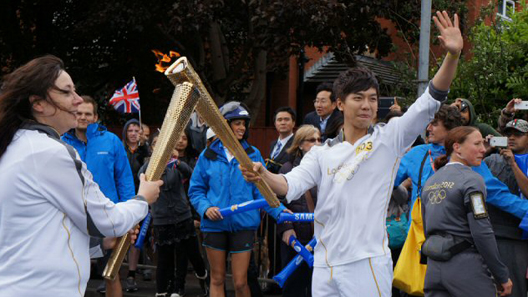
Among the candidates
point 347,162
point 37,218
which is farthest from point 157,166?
point 347,162

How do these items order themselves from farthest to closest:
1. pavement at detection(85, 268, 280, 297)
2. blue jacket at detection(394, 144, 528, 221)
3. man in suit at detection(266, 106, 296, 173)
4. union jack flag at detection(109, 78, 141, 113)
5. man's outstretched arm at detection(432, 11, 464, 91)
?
union jack flag at detection(109, 78, 141, 113) → pavement at detection(85, 268, 280, 297) → man in suit at detection(266, 106, 296, 173) → blue jacket at detection(394, 144, 528, 221) → man's outstretched arm at detection(432, 11, 464, 91)

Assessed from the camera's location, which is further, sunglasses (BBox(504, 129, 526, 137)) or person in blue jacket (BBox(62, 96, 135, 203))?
person in blue jacket (BBox(62, 96, 135, 203))

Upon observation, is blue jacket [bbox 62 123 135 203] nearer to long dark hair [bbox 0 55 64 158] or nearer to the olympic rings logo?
the olympic rings logo

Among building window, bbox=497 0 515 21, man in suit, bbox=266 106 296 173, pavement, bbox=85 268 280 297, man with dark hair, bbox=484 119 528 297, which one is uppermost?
building window, bbox=497 0 515 21

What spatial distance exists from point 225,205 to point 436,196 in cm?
253

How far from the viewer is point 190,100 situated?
3955 millimetres

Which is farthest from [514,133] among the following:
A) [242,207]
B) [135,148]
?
[135,148]

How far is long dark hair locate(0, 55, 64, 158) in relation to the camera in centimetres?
357

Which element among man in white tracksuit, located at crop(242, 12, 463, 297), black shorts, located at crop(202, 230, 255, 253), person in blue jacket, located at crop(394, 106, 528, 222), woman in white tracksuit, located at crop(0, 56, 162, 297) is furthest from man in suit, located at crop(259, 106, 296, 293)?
woman in white tracksuit, located at crop(0, 56, 162, 297)

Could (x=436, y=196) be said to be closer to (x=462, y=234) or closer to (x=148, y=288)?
(x=462, y=234)

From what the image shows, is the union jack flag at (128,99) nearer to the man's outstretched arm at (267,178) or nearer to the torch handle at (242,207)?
the torch handle at (242,207)

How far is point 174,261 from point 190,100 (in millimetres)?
5550

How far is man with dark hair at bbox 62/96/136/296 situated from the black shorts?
1.00 meters

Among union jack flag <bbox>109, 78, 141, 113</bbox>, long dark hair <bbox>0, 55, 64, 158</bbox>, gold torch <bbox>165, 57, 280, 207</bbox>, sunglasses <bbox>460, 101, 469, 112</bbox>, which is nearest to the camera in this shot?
long dark hair <bbox>0, 55, 64, 158</bbox>
